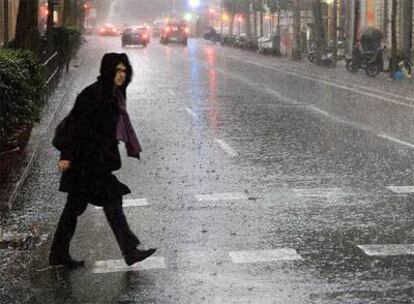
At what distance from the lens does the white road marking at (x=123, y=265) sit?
21.7 ft

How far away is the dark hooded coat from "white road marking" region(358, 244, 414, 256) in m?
2.23

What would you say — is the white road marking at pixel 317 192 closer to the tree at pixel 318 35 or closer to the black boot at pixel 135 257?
the black boot at pixel 135 257

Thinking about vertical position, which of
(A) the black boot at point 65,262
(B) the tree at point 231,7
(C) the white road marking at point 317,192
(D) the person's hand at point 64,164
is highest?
(B) the tree at point 231,7

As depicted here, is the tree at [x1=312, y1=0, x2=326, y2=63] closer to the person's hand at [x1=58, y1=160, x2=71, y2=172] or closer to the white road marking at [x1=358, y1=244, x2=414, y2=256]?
the white road marking at [x1=358, y1=244, x2=414, y2=256]

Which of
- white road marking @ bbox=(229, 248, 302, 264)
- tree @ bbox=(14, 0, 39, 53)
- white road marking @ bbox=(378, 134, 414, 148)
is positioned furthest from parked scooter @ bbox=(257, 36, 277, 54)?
white road marking @ bbox=(229, 248, 302, 264)

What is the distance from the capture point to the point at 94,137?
648cm

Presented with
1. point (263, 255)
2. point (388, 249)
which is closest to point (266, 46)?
point (388, 249)

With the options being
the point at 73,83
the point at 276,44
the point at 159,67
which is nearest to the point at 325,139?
the point at 73,83

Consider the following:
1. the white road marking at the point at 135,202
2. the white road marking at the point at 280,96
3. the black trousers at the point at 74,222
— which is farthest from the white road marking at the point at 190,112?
the black trousers at the point at 74,222

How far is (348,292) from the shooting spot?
5.87 metres

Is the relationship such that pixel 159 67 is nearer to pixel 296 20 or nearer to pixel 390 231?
pixel 296 20

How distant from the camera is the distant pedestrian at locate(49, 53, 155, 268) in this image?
255 inches

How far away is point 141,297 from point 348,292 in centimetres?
147

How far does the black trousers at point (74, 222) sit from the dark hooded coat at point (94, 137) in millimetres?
91
